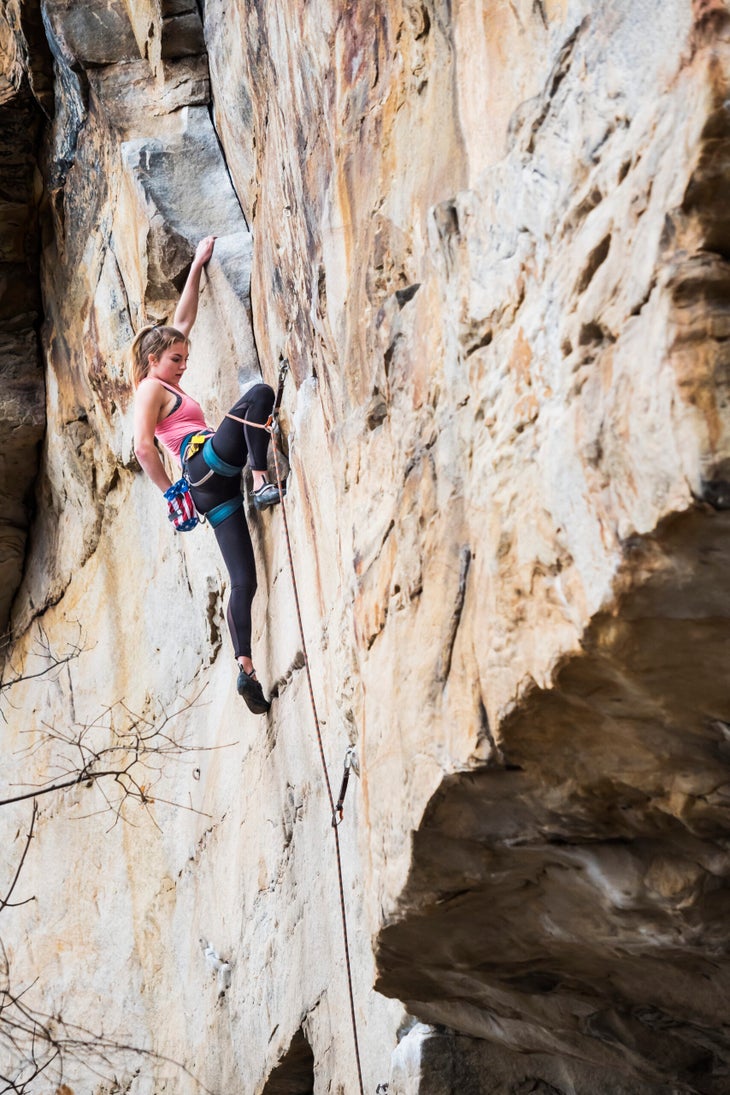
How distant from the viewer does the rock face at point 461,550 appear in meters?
1.61

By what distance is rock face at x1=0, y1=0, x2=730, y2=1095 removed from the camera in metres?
1.61

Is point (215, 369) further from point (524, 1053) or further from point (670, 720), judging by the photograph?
point (670, 720)

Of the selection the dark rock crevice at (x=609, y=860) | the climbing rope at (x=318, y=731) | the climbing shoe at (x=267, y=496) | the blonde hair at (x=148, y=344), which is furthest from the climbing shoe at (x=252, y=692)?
the dark rock crevice at (x=609, y=860)

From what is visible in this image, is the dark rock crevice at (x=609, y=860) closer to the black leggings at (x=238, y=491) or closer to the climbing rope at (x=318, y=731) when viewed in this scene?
the climbing rope at (x=318, y=731)

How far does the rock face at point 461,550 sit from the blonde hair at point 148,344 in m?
0.28

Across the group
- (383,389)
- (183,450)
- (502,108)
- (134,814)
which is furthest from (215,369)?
(502,108)

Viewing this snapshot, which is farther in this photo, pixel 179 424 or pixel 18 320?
pixel 18 320

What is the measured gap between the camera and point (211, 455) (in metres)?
4.65

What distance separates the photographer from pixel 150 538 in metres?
5.99

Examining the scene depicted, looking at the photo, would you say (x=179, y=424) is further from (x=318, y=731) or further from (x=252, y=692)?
(x=318, y=731)

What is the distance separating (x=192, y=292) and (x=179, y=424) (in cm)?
64

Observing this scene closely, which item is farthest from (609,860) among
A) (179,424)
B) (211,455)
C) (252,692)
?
(179,424)

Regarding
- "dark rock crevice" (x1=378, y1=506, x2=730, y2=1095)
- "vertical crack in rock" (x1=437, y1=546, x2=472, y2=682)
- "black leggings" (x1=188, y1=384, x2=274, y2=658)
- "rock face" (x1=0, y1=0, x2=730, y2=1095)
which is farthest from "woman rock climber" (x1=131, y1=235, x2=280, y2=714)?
"vertical crack in rock" (x1=437, y1=546, x2=472, y2=682)

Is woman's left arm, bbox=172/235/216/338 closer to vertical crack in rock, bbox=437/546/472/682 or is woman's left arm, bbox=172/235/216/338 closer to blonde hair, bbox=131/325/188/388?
blonde hair, bbox=131/325/188/388
